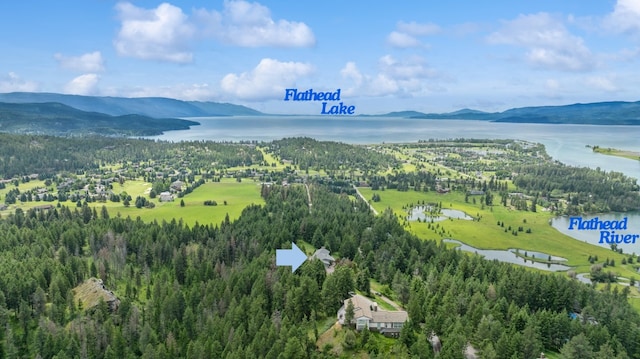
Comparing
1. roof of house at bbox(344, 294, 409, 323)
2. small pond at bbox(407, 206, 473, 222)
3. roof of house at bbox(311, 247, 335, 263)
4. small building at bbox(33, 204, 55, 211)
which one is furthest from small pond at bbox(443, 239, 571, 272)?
small building at bbox(33, 204, 55, 211)

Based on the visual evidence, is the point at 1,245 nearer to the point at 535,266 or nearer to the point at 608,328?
the point at 608,328

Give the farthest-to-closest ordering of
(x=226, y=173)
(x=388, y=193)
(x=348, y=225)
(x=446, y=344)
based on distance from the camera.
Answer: (x=226, y=173) → (x=388, y=193) → (x=348, y=225) → (x=446, y=344)

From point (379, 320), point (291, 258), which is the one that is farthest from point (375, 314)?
point (291, 258)

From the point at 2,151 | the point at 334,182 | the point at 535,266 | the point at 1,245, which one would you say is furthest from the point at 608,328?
the point at 2,151

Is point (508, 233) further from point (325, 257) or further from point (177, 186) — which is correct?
point (177, 186)

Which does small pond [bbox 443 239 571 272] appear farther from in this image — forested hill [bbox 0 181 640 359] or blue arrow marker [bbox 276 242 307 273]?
blue arrow marker [bbox 276 242 307 273]

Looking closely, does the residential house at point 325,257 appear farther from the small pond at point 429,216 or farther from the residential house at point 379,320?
the small pond at point 429,216

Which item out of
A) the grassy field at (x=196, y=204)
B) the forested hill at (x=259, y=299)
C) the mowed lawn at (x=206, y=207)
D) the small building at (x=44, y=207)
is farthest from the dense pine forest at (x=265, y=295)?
the small building at (x=44, y=207)
